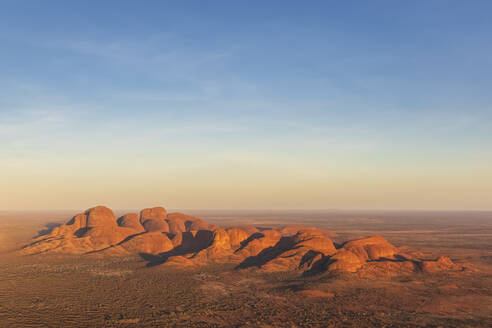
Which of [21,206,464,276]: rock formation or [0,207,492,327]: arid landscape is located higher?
[21,206,464,276]: rock formation

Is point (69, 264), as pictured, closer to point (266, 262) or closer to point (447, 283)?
point (266, 262)

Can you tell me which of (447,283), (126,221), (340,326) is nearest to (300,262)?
(447,283)

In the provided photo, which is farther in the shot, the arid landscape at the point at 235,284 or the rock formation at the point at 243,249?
the rock formation at the point at 243,249

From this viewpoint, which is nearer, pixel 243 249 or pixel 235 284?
pixel 235 284

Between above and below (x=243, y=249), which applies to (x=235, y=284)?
below

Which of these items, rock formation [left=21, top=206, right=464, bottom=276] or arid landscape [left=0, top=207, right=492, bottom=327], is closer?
arid landscape [left=0, top=207, right=492, bottom=327]
